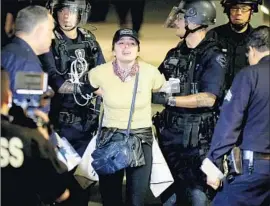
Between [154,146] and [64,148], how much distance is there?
53 centimetres

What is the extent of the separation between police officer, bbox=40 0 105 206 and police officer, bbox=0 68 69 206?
1.04 feet

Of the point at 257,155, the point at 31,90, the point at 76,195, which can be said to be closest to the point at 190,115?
the point at 257,155

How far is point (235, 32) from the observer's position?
4.67m

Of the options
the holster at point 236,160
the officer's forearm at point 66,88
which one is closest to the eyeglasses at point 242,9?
the holster at point 236,160

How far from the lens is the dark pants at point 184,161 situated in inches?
180

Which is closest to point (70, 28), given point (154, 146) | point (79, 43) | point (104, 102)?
point (79, 43)

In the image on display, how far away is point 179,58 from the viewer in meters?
4.53

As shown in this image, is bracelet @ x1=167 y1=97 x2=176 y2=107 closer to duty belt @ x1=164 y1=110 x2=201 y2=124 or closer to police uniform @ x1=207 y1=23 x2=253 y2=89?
duty belt @ x1=164 y1=110 x2=201 y2=124

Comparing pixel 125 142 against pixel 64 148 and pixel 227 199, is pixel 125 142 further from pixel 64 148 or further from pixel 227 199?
pixel 227 199

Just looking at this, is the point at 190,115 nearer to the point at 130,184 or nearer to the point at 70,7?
the point at 130,184

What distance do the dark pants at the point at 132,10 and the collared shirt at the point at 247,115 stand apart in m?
1.02

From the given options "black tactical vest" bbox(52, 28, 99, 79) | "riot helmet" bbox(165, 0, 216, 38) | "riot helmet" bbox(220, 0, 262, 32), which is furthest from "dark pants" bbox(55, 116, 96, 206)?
"riot helmet" bbox(220, 0, 262, 32)

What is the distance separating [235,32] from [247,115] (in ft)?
2.65

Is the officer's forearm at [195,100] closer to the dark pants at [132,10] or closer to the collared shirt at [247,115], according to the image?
the collared shirt at [247,115]
